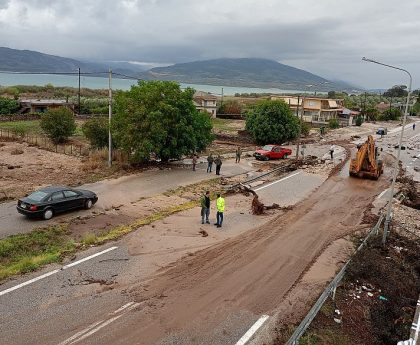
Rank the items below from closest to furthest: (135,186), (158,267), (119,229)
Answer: (158,267) < (119,229) < (135,186)

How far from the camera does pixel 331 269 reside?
1552 cm

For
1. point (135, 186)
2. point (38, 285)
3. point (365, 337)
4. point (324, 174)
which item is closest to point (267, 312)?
point (365, 337)

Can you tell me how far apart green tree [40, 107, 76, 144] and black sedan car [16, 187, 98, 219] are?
23.9m

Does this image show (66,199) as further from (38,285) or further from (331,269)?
(331,269)

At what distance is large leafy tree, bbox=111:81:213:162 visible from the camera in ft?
98.3

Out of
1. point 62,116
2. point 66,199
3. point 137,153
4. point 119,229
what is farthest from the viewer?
point 62,116

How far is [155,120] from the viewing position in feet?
97.8

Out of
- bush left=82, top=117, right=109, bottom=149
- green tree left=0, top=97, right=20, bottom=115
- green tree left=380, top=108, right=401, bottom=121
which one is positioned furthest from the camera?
→ green tree left=380, top=108, right=401, bottom=121

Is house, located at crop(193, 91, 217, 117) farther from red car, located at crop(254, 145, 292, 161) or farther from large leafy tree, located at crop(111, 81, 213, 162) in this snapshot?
large leafy tree, located at crop(111, 81, 213, 162)

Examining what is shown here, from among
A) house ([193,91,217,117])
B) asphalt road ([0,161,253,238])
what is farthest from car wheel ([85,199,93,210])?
house ([193,91,217,117])

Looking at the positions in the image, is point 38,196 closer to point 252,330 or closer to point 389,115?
point 252,330

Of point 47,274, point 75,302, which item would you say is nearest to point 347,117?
point 47,274

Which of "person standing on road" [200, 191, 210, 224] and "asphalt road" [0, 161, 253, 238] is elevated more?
"person standing on road" [200, 191, 210, 224]

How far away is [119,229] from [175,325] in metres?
7.90
